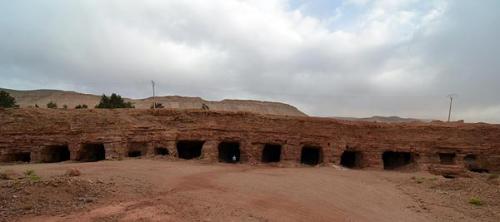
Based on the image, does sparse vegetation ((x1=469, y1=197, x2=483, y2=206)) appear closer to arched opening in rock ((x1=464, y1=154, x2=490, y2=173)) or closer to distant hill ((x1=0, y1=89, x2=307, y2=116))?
arched opening in rock ((x1=464, y1=154, x2=490, y2=173))

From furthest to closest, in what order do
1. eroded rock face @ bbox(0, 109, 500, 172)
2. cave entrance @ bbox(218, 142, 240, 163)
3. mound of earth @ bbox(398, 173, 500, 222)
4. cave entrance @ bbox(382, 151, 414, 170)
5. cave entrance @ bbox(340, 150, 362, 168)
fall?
cave entrance @ bbox(382, 151, 414, 170) → cave entrance @ bbox(218, 142, 240, 163) → cave entrance @ bbox(340, 150, 362, 168) → eroded rock face @ bbox(0, 109, 500, 172) → mound of earth @ bbox(398, 173, 500, 222)

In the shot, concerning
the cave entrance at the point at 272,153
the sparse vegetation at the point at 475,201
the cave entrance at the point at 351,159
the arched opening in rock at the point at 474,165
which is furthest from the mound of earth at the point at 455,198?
the cave entrance at the point at 272,153

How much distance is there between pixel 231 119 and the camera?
22.9m

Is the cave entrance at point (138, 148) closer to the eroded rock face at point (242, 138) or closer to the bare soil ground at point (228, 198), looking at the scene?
the eroded rock face at point (242, 138)

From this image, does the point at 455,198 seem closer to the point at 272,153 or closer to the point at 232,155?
the point at 272,153

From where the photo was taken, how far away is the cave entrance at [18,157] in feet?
67.9

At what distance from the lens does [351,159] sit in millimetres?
26375

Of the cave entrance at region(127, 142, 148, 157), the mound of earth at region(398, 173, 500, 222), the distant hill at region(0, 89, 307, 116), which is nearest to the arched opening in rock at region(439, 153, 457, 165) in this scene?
the mound of earth at region(398, 173, 500, 222)

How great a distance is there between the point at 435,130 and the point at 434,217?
15.4m

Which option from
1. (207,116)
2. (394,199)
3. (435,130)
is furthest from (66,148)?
(435,130)

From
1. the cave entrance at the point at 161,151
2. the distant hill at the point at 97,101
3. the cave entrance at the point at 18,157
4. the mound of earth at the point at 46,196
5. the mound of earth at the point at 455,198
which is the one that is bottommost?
the cave entrance at the point at 18,157

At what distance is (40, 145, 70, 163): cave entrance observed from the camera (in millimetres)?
21047

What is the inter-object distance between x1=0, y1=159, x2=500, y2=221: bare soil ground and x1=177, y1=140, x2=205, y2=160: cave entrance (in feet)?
22.4

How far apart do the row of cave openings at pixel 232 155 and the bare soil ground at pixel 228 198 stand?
21.0 ft
